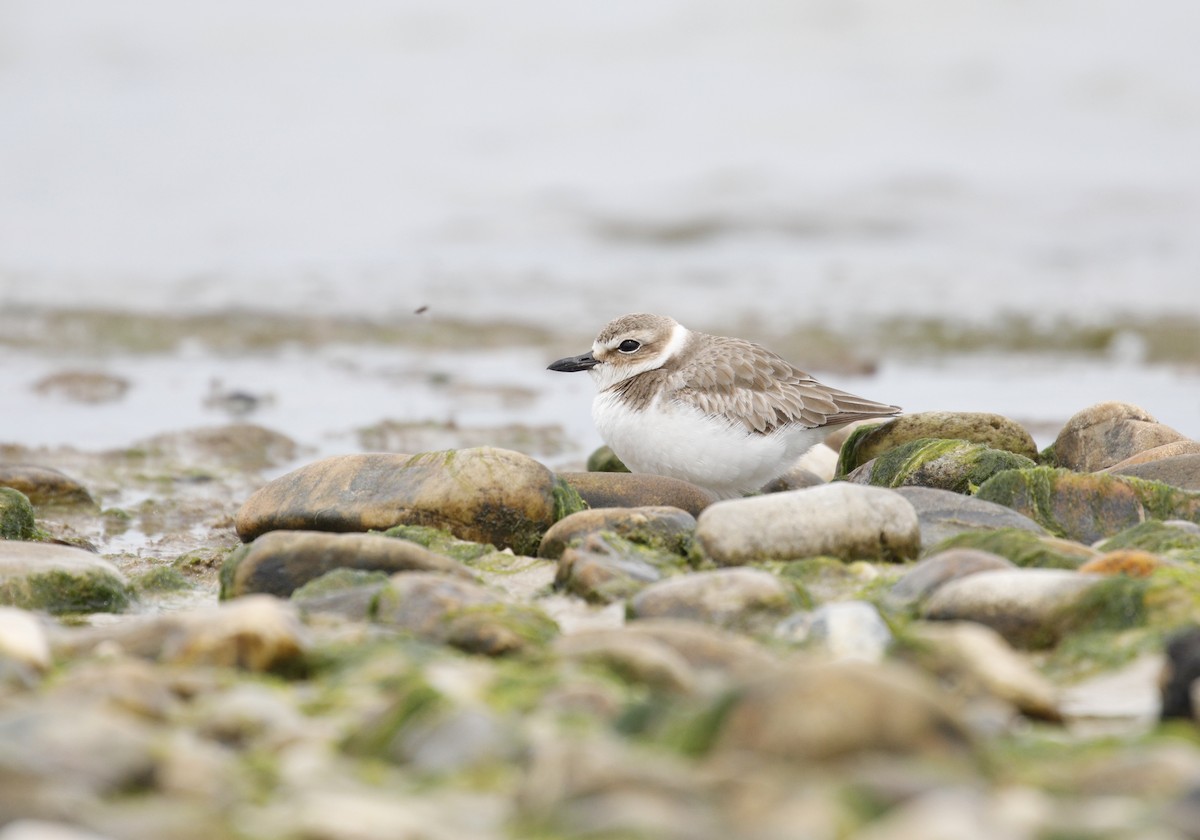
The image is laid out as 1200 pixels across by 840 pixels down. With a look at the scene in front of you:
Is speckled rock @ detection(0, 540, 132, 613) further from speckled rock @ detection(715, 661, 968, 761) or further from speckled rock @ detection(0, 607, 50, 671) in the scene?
speckled rock @ detection(715, 661, 968, 761)

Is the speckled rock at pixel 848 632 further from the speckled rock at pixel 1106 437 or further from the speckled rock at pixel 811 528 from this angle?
the speckled rock at pixel 1106 437

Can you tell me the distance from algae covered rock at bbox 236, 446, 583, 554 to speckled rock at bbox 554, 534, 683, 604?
55 centimetres

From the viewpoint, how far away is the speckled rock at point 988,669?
3.50 metres

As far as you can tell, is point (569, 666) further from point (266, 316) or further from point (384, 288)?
point (384, 288)

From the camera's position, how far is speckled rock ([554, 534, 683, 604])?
478 centimetres

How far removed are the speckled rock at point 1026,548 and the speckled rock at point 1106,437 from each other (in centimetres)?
218

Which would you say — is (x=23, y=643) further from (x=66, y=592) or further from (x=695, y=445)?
(x=695, y=445)

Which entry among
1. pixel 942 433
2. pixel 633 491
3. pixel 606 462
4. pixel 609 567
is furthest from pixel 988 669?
pixel 606 462

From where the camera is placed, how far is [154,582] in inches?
215

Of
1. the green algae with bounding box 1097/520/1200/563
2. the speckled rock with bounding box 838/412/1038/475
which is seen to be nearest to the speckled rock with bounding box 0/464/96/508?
the speckled rock with bounding box 838/412/1038/475

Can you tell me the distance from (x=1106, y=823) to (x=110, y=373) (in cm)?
1052

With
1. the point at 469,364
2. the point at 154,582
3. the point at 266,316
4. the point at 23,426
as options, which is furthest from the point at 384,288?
the point at 154,582

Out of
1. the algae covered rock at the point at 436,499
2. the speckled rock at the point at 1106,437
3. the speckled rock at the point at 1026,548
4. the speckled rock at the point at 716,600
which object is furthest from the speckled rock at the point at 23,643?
the speckled rock at the point at 1106,437

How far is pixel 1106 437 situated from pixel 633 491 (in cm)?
256
